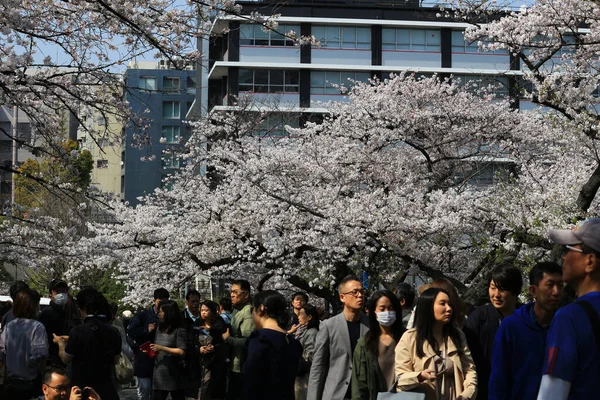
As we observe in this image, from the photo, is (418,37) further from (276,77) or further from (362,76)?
(276,77)

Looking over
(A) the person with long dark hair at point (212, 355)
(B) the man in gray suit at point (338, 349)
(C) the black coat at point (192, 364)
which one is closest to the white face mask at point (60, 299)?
(C) the black coat at point (192, 364)

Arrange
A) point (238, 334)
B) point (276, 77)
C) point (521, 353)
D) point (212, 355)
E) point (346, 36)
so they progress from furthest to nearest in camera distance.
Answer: point (346, 36), point (276, 77), point (238, 334), point (212, 355), point (521, 353)

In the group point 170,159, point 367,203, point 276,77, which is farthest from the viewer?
point 276,77

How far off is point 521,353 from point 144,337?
19.6 feet

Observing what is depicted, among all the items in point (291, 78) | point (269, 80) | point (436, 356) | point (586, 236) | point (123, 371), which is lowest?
point (123, 371)

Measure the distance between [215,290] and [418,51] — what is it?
1688 centimetres

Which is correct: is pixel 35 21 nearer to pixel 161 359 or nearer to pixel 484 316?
pixel 161 359

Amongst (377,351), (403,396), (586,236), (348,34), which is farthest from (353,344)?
(348,34)

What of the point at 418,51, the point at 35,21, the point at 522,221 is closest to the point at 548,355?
Answer: the point at 35,21

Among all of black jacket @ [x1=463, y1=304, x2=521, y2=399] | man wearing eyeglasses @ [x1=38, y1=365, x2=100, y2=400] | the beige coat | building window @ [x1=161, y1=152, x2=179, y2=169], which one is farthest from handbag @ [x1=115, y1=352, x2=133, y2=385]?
building window @ [x1=161, y1=152, x2=179, y2=169]

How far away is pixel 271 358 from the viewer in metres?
6.25

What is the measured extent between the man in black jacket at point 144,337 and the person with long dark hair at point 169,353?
1.12ft

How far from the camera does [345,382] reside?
21.9ft

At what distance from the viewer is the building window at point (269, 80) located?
4650 cm
